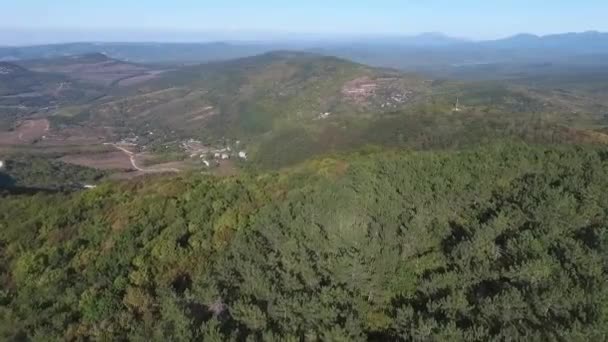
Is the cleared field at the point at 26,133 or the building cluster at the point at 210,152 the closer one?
the building cluster at the point at 210,152

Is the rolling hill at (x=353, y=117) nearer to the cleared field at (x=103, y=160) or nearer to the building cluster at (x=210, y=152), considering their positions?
the building cluster at (x=210, y=152)

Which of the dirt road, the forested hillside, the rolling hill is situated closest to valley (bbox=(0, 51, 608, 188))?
the dirt road

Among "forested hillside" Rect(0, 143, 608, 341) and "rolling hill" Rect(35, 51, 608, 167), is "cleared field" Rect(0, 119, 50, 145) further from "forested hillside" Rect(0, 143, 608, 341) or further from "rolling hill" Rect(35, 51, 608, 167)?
"forested hillside" Rect(0, 143, 608, 341)

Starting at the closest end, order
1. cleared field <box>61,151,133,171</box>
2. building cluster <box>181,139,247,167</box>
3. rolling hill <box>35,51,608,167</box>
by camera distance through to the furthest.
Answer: rolling hill <box>35,51,608,167</box> → cleared field <box>61,151,133,171</box> → building cluster <box>181,139,247,167</box>

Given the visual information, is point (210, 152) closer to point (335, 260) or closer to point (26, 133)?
point (26, 133)

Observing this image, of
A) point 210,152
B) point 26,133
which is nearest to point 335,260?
point 210,152

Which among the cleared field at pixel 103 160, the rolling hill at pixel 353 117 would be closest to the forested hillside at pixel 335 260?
the rolling hill at pixel 353 117

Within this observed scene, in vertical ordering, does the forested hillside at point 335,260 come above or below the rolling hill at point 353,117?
above

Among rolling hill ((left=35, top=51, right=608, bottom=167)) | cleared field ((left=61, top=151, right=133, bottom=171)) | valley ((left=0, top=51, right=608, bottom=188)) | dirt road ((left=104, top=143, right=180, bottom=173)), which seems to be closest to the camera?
rolling hill ((left=35, top=51, right=608, bottom=167))
